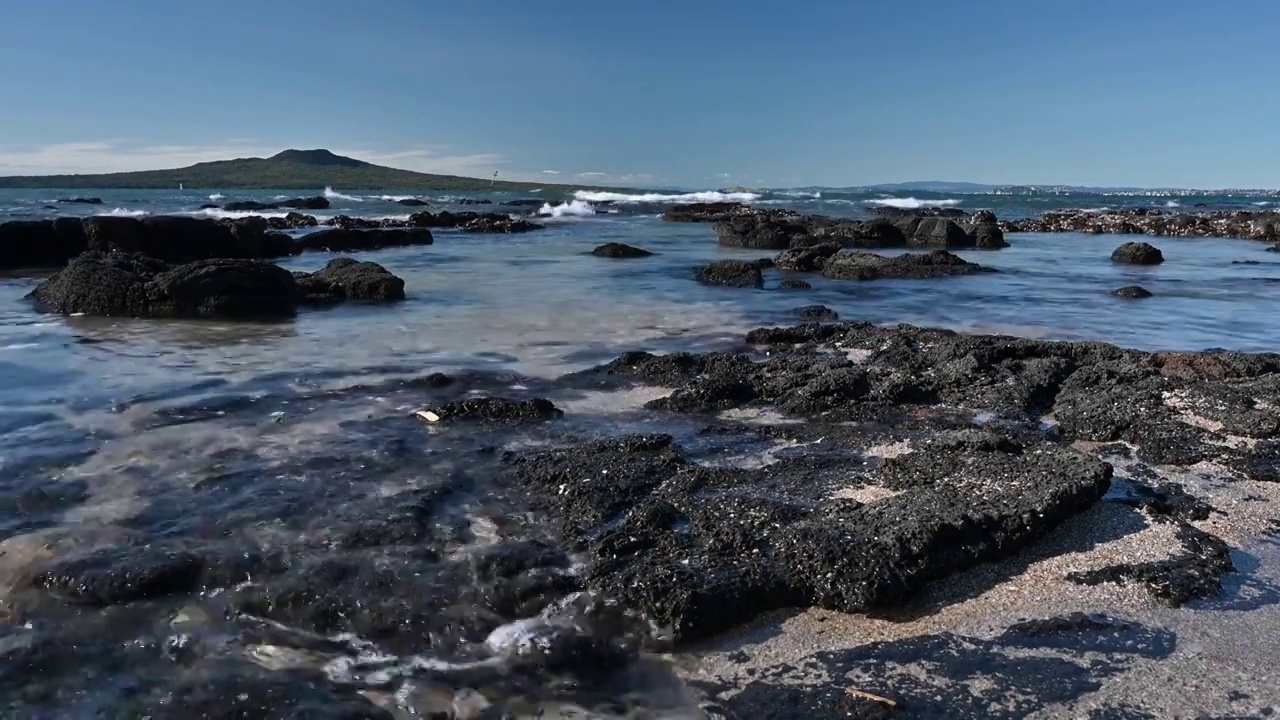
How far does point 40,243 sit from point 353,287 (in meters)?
10.3

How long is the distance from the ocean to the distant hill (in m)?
101

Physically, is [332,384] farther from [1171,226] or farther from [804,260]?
[1171,226]

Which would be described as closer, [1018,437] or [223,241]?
[1018,437]

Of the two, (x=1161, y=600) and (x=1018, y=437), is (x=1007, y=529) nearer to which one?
(x=1161, y=600)

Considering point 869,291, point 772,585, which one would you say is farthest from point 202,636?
point 869,291

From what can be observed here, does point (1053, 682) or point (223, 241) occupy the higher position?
point (223, 241)

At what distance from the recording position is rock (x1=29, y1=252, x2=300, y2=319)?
37.8 feet

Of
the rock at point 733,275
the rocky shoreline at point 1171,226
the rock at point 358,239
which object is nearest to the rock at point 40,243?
the rock at point 358,239

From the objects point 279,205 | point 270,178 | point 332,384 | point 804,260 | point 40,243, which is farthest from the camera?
point 270,178

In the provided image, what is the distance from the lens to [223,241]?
2012 cm

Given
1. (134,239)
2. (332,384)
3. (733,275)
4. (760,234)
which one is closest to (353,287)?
(332,384)

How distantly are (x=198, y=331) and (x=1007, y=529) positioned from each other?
9426 mm

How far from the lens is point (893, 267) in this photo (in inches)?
722

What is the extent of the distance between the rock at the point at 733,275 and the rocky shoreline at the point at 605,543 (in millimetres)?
9507
